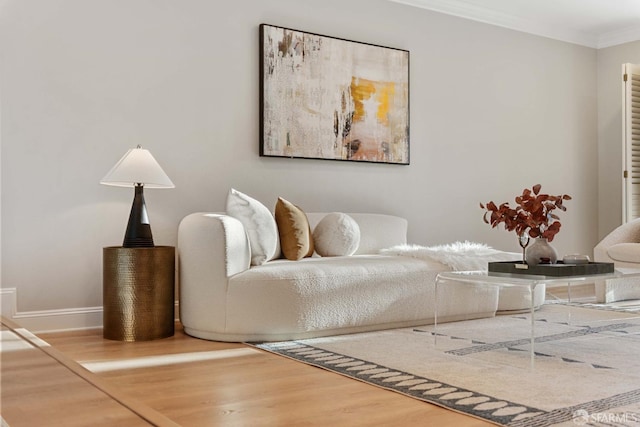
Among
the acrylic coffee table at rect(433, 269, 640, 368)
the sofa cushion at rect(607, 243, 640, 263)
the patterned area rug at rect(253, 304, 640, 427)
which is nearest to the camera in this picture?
the patterned area rug at rect(253, 304, 640, 427)

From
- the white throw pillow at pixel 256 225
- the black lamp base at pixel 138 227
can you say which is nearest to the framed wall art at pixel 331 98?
the white throw pillow at pixel 256 225

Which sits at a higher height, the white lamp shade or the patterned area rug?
the white lamp shade

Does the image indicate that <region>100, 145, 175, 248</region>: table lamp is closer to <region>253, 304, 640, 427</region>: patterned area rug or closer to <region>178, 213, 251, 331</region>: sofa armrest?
<region>178, 213, 251, 331</region>: sofa armrest

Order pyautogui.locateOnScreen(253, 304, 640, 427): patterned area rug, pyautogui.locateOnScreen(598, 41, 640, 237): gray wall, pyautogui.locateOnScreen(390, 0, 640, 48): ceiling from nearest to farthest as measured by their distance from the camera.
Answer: pyautogui.locateOnScreen(253, 304, 640, 427): patterned area rug → pyautogui.locateOnScreen(390, 0, 640, 48): ceiling → pyautogui.locateOnScreen(598, 41, 640, 237): gray wall

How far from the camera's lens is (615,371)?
2.85m

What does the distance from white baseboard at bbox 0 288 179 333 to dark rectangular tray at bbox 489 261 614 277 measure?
2.39 meters

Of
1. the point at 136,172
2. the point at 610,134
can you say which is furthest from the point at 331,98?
the point at 610,134

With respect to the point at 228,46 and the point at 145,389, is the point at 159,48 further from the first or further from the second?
the point at 145,389

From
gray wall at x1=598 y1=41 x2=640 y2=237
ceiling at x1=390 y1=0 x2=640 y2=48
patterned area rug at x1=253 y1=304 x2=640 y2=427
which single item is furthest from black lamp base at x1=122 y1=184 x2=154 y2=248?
gray wall at x1=598 y1=41 x2=640 y2=237

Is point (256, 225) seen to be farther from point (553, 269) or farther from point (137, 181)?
point (553, 269)

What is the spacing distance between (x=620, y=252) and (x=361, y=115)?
223 centimetres

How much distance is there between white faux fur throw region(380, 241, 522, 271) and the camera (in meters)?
4.23

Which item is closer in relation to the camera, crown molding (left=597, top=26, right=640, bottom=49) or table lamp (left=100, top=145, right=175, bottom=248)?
table lamp (left=100, top=145, right=175, bottom=248)

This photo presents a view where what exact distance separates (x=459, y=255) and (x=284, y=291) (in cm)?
134
